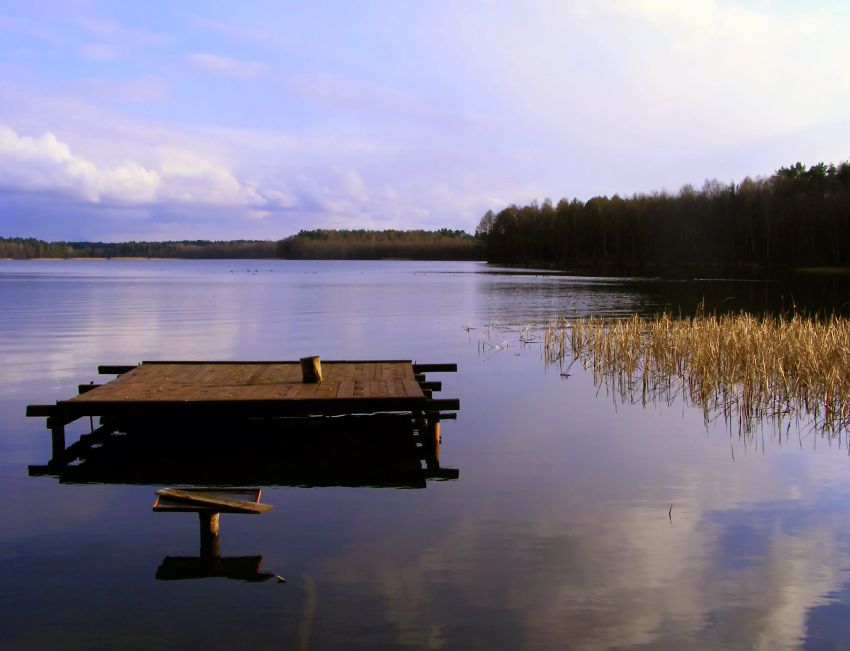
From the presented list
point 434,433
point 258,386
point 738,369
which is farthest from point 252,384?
point 738,369

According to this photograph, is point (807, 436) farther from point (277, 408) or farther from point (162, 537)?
point (162, 537)

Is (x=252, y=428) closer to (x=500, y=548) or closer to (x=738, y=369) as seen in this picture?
(x=500, y=548)

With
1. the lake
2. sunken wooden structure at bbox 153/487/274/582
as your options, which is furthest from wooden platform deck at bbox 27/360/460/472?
sunken wooden structure at bbox 153/487/274/582

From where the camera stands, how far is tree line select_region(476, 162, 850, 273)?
75875mm

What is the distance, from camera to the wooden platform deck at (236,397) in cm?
976

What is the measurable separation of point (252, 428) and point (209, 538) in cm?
500

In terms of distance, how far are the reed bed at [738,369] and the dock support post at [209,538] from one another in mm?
8540

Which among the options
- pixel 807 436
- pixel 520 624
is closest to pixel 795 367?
pixel 807 436

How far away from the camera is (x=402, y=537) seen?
7.62m

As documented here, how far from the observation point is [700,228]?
91000mm

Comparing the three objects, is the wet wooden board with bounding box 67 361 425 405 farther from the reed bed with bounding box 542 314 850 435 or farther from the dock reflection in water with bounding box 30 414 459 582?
the reed bed with bounding box 542 314 850 435

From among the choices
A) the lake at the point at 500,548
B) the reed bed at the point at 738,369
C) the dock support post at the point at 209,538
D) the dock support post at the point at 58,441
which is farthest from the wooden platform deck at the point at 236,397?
the reed bed at the point at 738,369

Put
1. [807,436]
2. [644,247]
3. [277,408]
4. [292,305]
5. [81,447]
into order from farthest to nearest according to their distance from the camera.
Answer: [644,247] < [292,305] < [807,436] < [81,447] < [277,408]

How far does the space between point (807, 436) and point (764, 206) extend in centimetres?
7564
